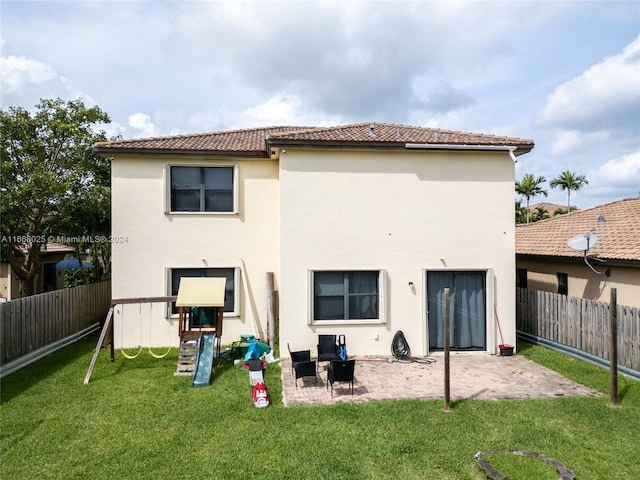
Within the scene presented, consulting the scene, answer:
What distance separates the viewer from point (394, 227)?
12.0 metres

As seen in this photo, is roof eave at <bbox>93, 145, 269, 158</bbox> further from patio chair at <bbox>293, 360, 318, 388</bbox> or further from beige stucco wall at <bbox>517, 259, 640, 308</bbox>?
beige stucco wall at <bbox>517, 259, 640, 308</bbox>

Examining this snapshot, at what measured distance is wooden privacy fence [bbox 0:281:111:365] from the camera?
1045cm

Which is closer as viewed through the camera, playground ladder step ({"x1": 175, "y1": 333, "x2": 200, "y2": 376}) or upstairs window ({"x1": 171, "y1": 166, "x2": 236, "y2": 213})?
playground ladder step ({"x1": 175, "y1": 333, "x2": 200, "y2": 376})

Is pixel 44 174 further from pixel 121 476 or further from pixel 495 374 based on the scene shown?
pixel 495 374

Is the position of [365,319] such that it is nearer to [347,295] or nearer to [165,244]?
[347,295]

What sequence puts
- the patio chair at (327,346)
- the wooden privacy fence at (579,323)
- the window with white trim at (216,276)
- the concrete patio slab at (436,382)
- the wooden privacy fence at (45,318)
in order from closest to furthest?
the concrete patio slab at (436,382) → the wooden privacy fence at (579,323) → the wooden privacy fence at (45,318) → the patio chair at (327,346) → the window with white trim at (216,276)

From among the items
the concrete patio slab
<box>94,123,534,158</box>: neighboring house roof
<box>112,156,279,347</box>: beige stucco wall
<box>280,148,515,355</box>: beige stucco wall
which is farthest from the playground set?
<box>94,123,534,158</box>: neighboring house roof

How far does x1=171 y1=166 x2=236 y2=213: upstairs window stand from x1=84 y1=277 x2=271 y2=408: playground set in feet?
9.42

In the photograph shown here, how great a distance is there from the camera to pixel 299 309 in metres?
11.6

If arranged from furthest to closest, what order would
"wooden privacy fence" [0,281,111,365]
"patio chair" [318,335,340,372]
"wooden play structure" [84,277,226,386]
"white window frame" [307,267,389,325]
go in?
1. "white window frame" [307,267,389,325]
2. "patio chair" [318,335,340,372]
3. "wooden privacy fence" [0,281,111,365]
4. "wooden play structure" [84,277,226,386]

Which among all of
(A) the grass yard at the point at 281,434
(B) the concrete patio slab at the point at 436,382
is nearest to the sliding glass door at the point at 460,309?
(B) the concrete patio slab at the point at 436,382

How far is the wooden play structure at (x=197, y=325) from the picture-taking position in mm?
9956

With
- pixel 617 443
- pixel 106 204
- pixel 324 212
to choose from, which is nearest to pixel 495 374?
pixel 617 443

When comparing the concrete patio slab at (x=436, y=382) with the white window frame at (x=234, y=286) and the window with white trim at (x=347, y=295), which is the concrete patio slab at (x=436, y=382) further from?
the white window frame at (x=234, y=286)
